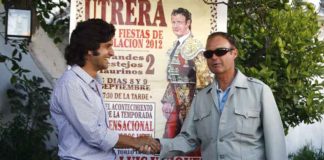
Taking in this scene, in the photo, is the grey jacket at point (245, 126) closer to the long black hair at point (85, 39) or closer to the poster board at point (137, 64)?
the poster board at point (137, 64)

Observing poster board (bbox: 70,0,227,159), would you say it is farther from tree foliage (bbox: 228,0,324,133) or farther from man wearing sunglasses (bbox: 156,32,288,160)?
man wearing sunglasses (bbox: 156,32,288,160)

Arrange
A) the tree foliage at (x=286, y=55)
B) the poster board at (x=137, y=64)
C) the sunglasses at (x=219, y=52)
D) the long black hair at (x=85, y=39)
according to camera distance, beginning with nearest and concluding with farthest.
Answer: the long black hair at (x=85, y=39) → the sunglasses at (x=219, y=52) → the poster board at (x=137, y=64) → the tree foliage at (x=286, y=55)

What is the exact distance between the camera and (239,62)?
5219mm

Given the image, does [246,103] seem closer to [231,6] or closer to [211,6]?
[211,6]

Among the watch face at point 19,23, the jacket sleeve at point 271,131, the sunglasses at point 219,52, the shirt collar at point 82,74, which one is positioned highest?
the watch face at point 19,23

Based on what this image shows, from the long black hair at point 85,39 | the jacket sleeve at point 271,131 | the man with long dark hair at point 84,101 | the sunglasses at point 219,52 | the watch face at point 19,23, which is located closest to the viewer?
the man with long dark hair at point 84,101

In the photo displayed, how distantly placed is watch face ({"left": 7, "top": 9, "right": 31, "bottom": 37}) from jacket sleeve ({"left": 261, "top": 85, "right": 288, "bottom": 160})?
211 cm

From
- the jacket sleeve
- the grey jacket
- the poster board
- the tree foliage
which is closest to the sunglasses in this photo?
the grey jacket

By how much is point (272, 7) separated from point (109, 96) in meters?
1.54

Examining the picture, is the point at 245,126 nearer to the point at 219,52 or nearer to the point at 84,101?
the point at 219,52

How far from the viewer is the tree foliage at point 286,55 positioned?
5031mm

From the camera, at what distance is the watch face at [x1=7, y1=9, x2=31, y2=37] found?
209 inches

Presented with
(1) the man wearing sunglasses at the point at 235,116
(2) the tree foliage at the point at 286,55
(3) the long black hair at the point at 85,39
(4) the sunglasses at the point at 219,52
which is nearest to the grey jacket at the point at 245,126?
(1) the man wearing sunglasses at the point at 235,116

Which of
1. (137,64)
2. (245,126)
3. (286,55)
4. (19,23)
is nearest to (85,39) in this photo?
(137,64)
